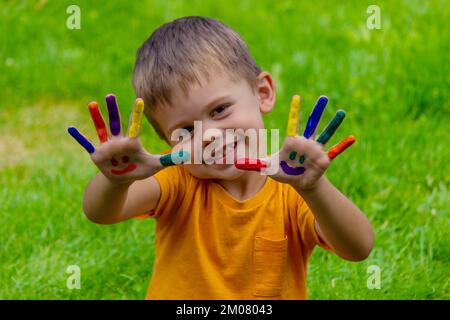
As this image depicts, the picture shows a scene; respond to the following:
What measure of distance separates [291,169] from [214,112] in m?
0.39

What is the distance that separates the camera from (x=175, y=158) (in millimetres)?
2096

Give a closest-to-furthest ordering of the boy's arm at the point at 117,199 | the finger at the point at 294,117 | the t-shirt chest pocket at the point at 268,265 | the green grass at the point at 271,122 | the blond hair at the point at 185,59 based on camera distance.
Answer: the finger at the point at 294,117, the boy's arm at the point at 117,199, the blond hair at the point at 185,59, the t-shirt chest pocket at the point at 268,265, the green grass at the point at 271,122

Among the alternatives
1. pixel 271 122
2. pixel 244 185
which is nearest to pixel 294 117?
pixel 244 185

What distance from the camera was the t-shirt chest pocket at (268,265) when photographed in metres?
2.47

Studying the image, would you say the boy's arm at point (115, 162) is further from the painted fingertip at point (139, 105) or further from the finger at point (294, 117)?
the finger at point (294, 117)

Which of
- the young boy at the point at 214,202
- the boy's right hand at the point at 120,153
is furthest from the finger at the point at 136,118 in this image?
the young boy at the point at 214,202

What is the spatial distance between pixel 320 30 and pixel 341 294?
8.13 ft

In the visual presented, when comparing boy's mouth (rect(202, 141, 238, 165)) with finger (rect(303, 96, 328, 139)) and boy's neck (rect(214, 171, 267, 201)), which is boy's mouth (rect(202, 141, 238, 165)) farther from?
finger (rect(303, 96, 328, 139))

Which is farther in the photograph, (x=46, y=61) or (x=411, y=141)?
(x=46, y=61)

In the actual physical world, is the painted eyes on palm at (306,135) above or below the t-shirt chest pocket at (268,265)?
above

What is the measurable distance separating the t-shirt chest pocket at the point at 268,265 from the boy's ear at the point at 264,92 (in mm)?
438

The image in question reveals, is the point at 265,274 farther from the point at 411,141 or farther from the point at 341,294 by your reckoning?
the point at 411,141

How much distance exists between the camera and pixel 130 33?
17.5ft
